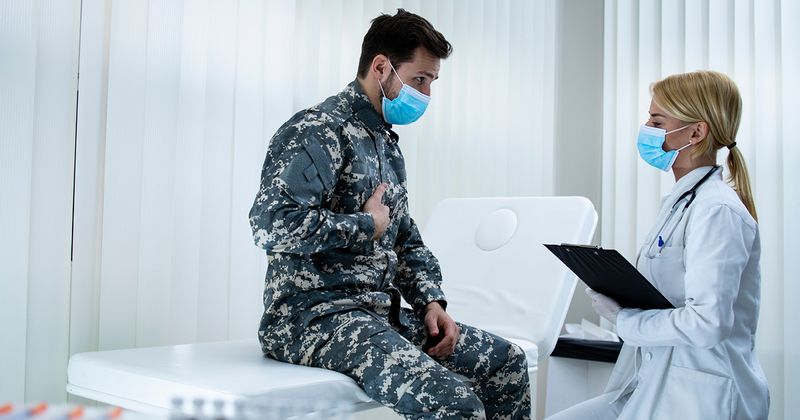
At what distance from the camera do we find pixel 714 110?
1821 millimetres

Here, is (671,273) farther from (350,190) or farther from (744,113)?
(744,113)

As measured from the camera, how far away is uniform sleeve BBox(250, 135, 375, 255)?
1.60 metres

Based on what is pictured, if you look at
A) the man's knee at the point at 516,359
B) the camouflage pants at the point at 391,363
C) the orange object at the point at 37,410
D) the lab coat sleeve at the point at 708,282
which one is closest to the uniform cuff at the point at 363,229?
the camouflage pants at the point at 391,363

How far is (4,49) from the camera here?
1.90m

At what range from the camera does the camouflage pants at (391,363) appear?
1.50 m

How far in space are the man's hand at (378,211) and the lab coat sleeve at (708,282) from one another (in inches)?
23.7

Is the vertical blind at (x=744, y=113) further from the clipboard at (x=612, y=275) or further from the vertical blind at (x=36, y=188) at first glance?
the vertical blind at (x=36, y=188)

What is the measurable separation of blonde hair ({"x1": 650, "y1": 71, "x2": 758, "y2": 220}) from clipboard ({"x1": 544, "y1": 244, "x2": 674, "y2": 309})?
342mm

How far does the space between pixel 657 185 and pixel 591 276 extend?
6.44 ft

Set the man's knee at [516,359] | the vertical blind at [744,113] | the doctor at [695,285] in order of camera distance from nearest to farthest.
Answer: the doctor at [695,285], the man's knee at [516,359], the vertical blind at [744,113]

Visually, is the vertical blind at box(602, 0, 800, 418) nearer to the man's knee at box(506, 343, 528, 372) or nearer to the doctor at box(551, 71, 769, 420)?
the doctor at box(551, 71, 769, 420)

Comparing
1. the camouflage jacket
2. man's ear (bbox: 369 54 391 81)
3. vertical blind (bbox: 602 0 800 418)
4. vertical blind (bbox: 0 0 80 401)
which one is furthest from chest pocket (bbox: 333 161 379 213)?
vertical blind (bbox: 602 0 800 418)

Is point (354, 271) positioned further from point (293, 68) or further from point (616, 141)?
point (616, 141)

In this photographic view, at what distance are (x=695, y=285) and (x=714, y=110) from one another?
470 millimetres
